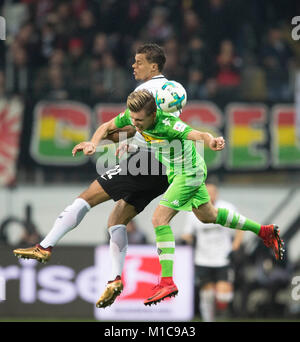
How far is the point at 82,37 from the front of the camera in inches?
705

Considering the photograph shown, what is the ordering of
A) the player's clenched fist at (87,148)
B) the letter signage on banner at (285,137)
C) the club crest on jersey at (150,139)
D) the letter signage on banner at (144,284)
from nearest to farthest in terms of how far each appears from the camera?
the player's clenched fist at (87,148), the club crest on jersey at (150,139), the letter signage on banner at (144,284), the letter signage on banner at (285,137)

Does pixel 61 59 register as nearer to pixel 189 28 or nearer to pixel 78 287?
pixel 189 28

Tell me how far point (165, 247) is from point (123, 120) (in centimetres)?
121

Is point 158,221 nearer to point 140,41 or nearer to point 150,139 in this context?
point 150,139

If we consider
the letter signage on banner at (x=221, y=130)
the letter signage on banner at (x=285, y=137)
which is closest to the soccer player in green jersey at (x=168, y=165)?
the letter signage on banner at (x=221, y=130)

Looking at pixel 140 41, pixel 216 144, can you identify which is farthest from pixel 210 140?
pixel 140 41

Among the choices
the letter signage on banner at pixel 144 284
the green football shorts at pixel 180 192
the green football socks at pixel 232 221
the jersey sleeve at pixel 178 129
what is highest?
the jersey sleeve at pixel 178 129

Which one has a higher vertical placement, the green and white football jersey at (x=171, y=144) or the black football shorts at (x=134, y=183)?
the green and white football jersey at (x=171, y=144)

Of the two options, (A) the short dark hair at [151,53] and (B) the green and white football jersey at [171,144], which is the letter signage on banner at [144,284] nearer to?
(B) the green and white football jersey at [171,144]

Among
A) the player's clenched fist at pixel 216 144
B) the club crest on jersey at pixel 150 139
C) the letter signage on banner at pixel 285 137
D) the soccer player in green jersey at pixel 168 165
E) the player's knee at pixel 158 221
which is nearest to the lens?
the player's clenched fist at pixel 216 144

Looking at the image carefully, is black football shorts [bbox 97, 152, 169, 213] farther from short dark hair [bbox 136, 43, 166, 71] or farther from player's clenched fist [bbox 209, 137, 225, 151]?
player's clenched fist [bbox 209, 137, 225, 151]

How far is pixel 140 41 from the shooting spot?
58.5ft

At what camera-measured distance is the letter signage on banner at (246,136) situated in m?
16.0
